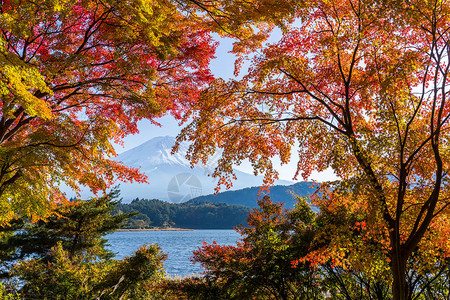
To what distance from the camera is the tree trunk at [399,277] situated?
363 cm

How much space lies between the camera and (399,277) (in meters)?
3.68

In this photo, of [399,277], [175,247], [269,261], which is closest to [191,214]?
Result: [175,247]

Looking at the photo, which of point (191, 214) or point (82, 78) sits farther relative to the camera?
point (191, 214)

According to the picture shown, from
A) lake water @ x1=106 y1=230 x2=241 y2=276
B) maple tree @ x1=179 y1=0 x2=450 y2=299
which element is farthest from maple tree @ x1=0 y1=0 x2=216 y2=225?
lake water @ x1=106 y1=230 x2=241 y2=276

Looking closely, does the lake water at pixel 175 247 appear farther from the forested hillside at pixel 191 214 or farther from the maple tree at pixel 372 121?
the forested hillside at pixel 191 214

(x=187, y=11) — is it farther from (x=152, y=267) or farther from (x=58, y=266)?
(x=58, y=266)

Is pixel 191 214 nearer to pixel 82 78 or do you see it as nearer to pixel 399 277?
pixel 82 78

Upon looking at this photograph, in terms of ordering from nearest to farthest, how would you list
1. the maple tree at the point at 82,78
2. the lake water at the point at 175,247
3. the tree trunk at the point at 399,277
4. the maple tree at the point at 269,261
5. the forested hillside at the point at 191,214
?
the tree trunk at the point at 399,277 < the maple tree at the point at 82,78 < the maple tree at the point at 269,261 < the lake water at the point at 175,247 < the forested hillside at the point at 191,214

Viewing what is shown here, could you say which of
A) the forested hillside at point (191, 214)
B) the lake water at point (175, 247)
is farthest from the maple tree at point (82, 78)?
the forested hillside at point (191, 214)

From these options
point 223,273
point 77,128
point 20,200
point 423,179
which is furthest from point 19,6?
point 423,179

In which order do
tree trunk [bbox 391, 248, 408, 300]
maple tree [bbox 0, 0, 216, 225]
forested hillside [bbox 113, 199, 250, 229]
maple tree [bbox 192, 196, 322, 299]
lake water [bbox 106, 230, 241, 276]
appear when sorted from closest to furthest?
tree trunk [bbox 391, 248, 408, 300] → maple tree [bbox 0, 0, 216, 225] → maple tree [bbox 192, 196, 322, 299] → lake water [bbox 106, 230, 241, 276] → forested hillside [bbox 113, 199, 250, 229]

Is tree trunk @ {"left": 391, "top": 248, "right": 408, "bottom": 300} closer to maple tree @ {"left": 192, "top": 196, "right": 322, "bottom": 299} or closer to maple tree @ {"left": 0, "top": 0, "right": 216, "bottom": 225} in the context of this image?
maple tree @ {"left": 192, "top": 196, "right": 322, "bottom": 299}

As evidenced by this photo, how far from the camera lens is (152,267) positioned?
816 cm

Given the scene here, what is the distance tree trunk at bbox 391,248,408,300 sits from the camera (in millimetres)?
3627
